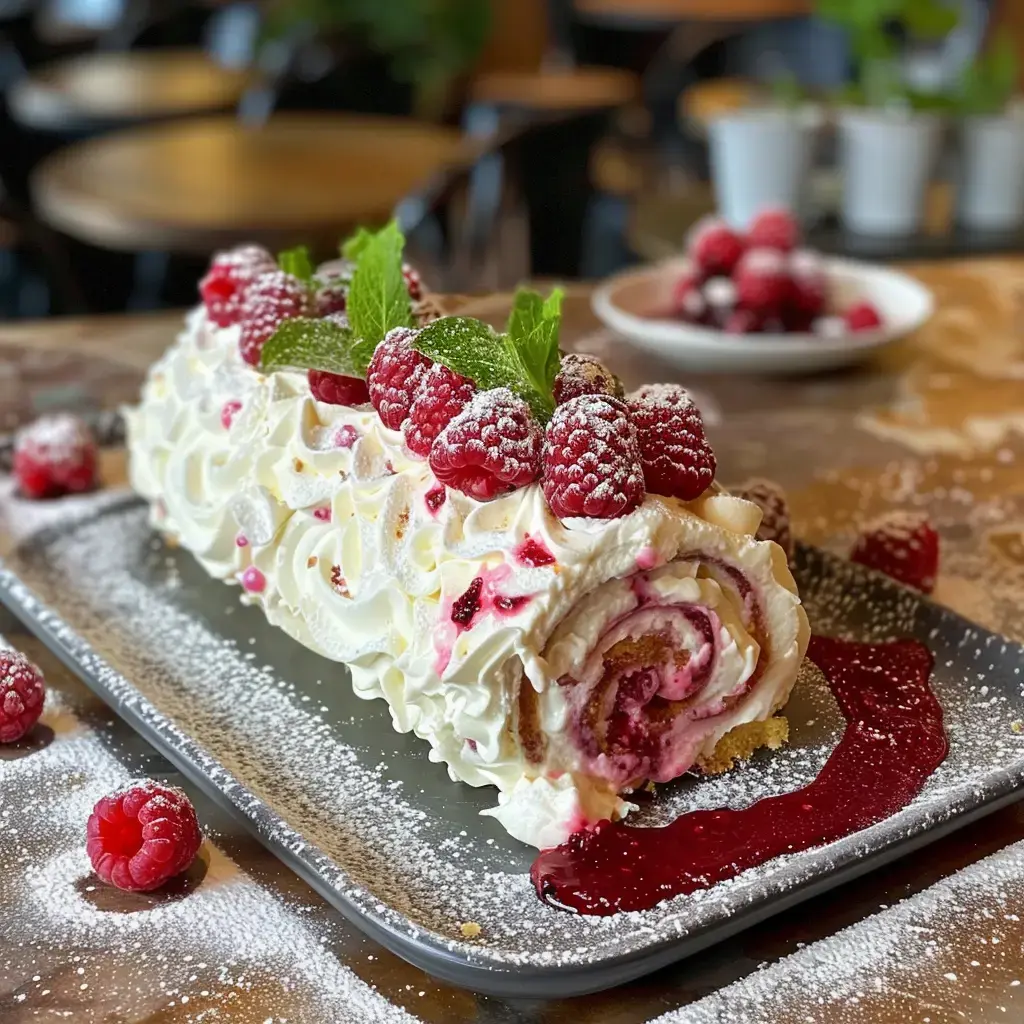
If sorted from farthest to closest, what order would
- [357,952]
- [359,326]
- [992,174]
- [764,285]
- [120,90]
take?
[120,90] → [992,174] → [764,285] → [359,326] → [357,952]

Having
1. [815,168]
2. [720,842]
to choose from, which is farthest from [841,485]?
[815,168]

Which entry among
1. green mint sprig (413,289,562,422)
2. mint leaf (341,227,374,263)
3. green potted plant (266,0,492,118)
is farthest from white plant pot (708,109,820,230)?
green potted plant (266,0,492,118)

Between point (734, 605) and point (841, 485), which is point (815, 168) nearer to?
point (841, 485)

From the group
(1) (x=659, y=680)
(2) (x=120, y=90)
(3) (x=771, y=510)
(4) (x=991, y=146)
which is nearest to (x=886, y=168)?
(4) (x=991, y=146)

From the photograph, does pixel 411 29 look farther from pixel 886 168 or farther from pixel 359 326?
pixel 359 326

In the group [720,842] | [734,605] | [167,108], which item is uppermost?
[734,605]

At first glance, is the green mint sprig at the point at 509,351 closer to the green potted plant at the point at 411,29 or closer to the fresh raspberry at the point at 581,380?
the fresh raspberry at the point at 581,380

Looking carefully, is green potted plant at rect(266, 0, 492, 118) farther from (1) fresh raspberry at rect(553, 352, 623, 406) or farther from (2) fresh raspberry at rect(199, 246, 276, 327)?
(1) fresh raspberry at rect(553, 352, 623, 406)
